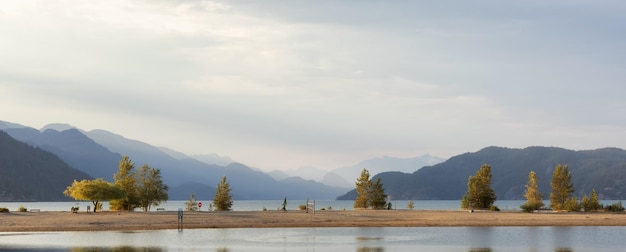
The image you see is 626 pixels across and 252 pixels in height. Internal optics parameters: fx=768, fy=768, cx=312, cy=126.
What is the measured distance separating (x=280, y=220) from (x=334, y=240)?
29467mm

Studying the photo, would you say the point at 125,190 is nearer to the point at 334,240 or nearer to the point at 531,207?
the point at 334,240

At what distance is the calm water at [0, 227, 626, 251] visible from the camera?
58.2 metres

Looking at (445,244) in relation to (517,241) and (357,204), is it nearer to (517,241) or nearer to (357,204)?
(517,241)

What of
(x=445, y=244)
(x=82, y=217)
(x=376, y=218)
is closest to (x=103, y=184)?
Answer: (x=82, y=217)

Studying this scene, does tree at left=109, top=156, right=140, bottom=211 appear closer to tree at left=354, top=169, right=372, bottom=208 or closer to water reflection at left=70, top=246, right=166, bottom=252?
tree at left=354, top=169, right=372, bottom=208

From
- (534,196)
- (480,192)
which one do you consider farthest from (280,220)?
(534,196)

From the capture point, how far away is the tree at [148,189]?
352 feet

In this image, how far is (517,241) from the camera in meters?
65.3

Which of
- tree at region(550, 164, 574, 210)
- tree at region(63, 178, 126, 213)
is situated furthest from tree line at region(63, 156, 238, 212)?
tree at region(550, 164, 574, 210)

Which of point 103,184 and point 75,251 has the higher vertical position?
point 103,184

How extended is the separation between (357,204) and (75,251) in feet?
230

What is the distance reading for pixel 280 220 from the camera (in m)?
95.4

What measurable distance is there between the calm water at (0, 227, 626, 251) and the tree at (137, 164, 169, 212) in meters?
28.3

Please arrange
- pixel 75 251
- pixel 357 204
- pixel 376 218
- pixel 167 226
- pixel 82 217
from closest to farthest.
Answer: pixel 75 251
pixel 167 226
pixel 82 217
pixel 376 218
pixel 357 204
